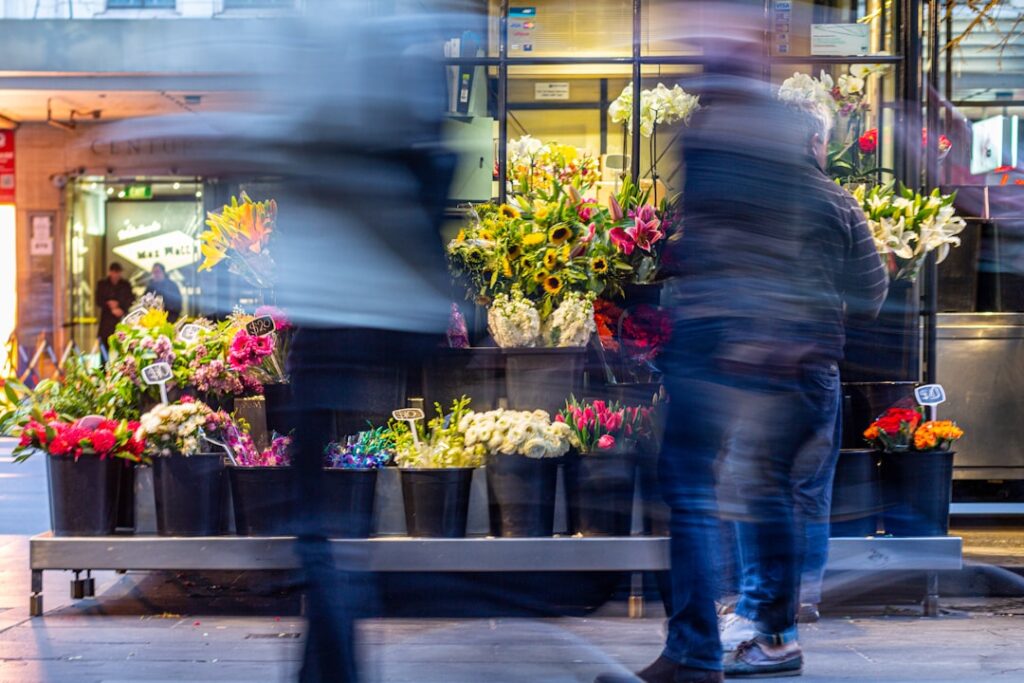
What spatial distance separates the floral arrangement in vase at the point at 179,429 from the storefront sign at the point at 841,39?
10.6 feet

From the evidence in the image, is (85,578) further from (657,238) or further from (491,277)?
(657,238)

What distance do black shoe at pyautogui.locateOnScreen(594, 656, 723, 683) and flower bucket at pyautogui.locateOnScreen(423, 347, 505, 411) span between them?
1.95m

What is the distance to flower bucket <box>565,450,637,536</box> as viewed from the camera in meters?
5.00

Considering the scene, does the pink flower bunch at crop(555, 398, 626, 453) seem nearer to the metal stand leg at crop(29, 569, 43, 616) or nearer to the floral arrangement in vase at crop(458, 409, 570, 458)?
the floral arrangement in vase at crop(458, 409, 570, 458)

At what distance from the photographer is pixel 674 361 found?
3.47 metres

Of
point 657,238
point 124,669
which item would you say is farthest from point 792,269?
point 124,669

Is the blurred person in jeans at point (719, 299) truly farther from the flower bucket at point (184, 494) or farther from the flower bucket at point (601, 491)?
the flower bucket at point (184, 494)

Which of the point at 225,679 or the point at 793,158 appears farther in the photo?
the point at 225,679

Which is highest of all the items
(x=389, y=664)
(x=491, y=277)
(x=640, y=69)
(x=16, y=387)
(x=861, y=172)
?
(x=640, y=69)

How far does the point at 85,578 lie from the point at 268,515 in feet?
3.50

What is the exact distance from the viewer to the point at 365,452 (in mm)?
5004

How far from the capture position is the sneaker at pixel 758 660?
4.08 metres

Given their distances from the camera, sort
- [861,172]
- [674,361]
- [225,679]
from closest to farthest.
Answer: [674,361] < [225,679] < [861,172]

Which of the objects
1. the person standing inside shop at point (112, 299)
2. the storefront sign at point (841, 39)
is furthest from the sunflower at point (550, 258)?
the person standing inside shop at point (112, 299)
